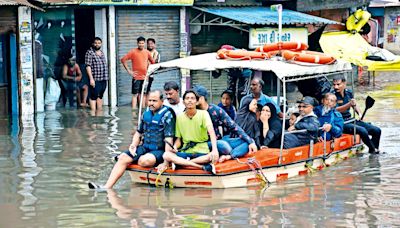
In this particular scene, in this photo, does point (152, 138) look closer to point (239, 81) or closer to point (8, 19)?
point (239, 81)

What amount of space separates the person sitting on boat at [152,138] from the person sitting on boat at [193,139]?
0.43ft

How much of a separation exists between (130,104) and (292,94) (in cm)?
450

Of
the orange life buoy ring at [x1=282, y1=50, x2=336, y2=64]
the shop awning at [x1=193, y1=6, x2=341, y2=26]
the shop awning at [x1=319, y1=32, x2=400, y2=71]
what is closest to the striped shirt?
the shop awning at [x1=193, y1=6, x2=341, y2=26]

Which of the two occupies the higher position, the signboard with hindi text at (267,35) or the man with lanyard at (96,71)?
the signboard with hindi text at (267,35)

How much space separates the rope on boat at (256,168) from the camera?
490 inches

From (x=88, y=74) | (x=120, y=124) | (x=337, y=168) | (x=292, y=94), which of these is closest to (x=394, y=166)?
(x=337, y=168)

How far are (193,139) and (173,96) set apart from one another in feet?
2.07

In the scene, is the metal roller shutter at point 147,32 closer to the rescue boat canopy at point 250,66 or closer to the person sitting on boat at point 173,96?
the rescue boat canopy at point 250,66

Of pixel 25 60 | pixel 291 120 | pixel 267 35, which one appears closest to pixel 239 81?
pixel 291 120

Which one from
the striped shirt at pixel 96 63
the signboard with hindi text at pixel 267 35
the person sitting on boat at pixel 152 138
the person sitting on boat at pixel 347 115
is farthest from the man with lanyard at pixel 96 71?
the person sitting on boat at pixel 152 138

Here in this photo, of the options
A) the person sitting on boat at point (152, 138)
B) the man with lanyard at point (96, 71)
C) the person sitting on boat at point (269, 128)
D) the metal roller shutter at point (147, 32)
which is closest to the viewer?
the person sitting on boat at point (152, 138)

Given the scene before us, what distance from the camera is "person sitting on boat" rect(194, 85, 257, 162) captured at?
12.5m

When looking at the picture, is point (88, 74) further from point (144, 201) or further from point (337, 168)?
point (144, 201)

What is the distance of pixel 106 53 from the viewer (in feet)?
72.6
